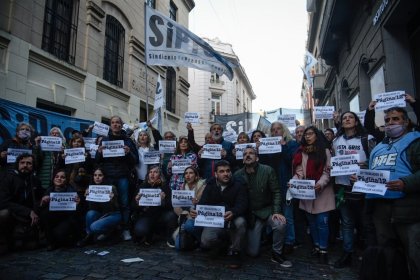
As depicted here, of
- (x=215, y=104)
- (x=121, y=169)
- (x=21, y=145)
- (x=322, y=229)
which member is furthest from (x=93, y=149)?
(x=215, y=104)

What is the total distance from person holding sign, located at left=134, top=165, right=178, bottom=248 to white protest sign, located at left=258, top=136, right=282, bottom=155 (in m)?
1.86

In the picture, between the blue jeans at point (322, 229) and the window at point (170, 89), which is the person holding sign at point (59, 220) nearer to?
the blue jeans at point (322, 229)

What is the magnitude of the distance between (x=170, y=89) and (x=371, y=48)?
11.9m

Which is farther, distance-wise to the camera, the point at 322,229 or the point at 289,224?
the point at 289,224

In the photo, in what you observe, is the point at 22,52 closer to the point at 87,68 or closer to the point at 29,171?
the point at 87,68

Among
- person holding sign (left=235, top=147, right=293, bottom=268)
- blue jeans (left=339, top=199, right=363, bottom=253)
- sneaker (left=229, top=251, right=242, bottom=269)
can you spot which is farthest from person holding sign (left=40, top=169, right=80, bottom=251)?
blue jeans (left=339, top=199, right=363, bottom=253)

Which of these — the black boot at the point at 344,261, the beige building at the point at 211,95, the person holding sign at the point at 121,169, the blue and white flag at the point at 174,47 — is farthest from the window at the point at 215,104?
the black boot at the point at 344,261

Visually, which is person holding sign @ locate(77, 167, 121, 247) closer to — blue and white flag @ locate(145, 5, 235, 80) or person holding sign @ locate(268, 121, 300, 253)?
person holding sign @ locate(268, 121, 300, 253)

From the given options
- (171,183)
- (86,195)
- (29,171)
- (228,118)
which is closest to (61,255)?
(86,195)

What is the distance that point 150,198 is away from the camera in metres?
5.14

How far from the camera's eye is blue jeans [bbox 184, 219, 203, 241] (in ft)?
15.3

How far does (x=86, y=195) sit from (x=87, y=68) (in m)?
6.80

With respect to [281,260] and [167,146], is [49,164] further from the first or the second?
[281,260]

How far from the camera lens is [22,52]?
805 cm
